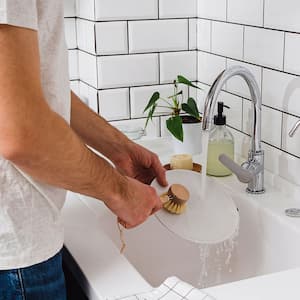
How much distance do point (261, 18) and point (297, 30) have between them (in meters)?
0.13

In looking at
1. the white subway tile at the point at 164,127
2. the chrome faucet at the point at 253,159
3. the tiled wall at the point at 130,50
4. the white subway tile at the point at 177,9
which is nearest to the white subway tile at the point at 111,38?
the tiled wall at the point at 130,50

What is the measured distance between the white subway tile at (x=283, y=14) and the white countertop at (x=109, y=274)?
354 mm

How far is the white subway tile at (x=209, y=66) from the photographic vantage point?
151cm

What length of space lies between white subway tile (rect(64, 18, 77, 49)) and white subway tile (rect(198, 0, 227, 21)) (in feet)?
1.06

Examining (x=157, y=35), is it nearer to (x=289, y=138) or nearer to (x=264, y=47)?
(x=264, y=47)

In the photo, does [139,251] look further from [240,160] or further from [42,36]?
[42,36]

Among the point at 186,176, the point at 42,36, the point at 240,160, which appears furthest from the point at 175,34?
the point at 42,36

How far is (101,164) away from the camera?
86 cm

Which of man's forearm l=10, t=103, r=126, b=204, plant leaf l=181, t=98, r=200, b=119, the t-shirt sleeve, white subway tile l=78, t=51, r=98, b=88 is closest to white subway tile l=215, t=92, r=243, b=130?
plant leaf l=181, t=98, r=200, b=119

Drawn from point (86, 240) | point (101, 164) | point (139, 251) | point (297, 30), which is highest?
point (297, 30)

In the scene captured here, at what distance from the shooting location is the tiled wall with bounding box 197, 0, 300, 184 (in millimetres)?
1229

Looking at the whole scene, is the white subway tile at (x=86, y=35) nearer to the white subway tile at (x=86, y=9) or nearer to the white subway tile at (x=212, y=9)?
the white subway tile at (x=86, y=9)

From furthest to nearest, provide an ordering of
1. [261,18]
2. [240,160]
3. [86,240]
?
[240,160], [261,18], [86,240]

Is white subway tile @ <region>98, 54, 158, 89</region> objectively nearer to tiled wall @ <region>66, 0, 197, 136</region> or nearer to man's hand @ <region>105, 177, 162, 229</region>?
tiled wall @ <region>66, 0, 197, 136</region>
